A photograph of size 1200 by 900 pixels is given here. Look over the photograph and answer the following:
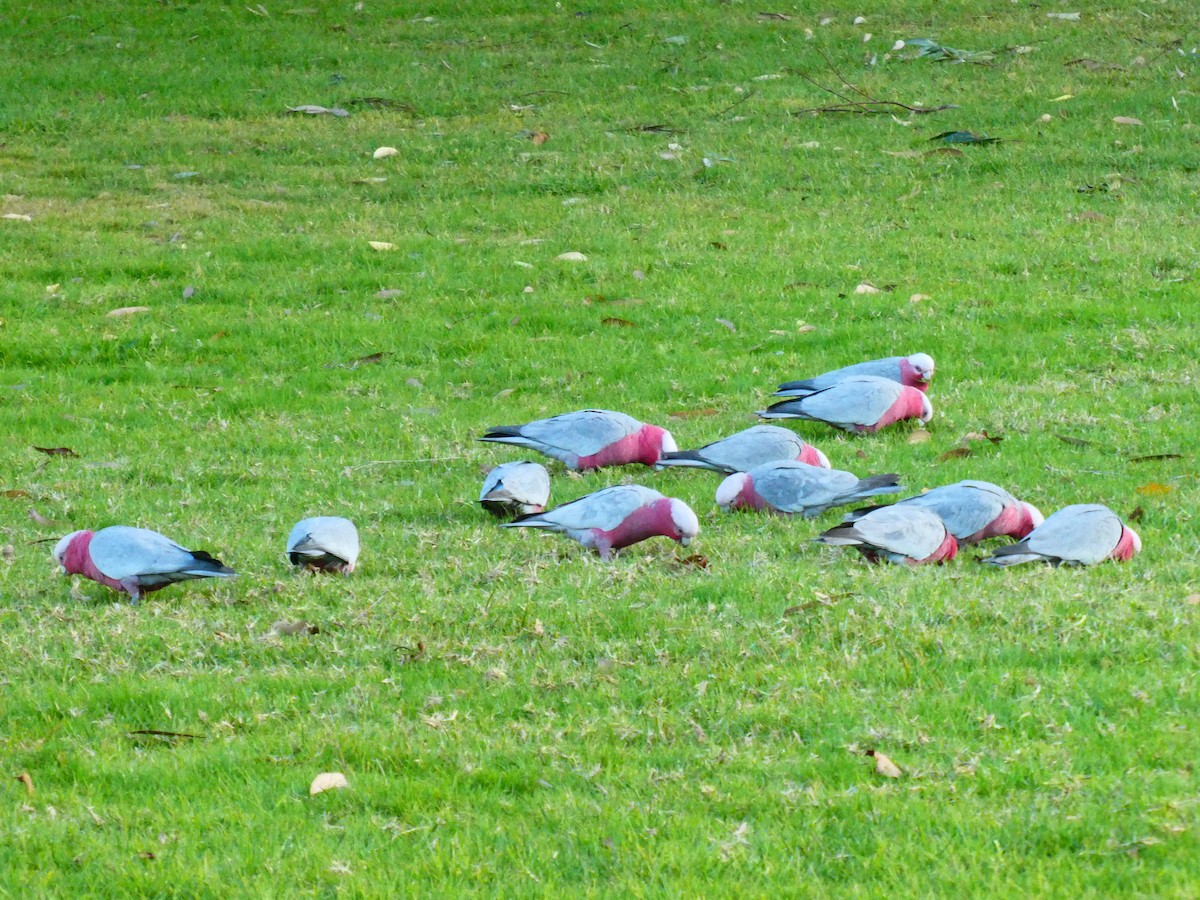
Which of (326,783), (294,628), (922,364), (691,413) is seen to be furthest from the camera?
(691,413)

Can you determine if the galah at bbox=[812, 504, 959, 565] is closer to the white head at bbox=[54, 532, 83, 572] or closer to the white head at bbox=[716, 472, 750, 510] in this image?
the white head at bbox=[716, 472, 750, 510]

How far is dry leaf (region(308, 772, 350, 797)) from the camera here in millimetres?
3725

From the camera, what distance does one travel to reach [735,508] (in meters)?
6.23

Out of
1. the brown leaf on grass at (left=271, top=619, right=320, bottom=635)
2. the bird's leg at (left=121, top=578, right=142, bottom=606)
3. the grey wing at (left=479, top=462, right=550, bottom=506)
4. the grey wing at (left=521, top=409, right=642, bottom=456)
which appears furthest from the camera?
the grey wing at (left=521, top=409, right=642, bottom=456)

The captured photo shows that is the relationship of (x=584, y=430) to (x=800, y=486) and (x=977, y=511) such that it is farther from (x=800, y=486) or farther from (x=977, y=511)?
(x=977, y=511)

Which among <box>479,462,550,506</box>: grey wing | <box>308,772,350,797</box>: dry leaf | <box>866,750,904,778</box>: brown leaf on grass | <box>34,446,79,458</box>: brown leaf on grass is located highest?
<box>866,750,904,778</box>: brown leaf on grass

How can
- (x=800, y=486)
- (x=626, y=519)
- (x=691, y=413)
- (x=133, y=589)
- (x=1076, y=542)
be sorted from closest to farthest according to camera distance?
(x=1076, y=542) → (x=133, y=589) → (x=626, y=519) → (x=800, y=486) → (x=691, y=413)

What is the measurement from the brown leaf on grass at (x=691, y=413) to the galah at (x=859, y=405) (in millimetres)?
633

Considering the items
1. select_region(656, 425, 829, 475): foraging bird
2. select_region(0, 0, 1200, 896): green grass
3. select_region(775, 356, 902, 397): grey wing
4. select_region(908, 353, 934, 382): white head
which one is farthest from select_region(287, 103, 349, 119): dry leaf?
select_region(656, 425, 829, 475): foraging bird

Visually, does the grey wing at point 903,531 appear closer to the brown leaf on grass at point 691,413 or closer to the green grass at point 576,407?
the green grass at point 576,407

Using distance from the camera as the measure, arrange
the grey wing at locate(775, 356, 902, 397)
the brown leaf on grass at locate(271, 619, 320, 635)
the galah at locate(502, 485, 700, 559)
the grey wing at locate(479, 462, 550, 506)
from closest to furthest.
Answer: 1. the brown leaf on grass at locate(271, 619, 320, 635)
2. the galah at locate(502, 485, 700, 559)
3. the grey wing at locate(479, 462, 550, 506)
4. the grey wing at locate(775, 356, 902, 397)

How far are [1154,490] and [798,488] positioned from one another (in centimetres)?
161

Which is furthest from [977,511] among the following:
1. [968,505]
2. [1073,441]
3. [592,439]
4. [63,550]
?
[63,550]

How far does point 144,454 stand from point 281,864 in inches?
187
